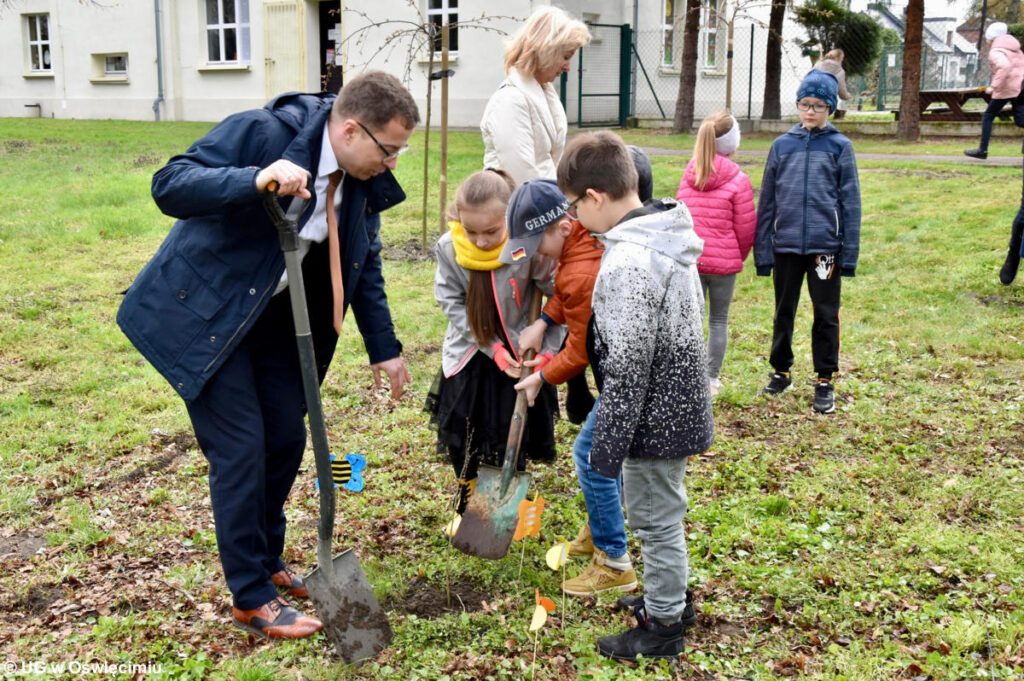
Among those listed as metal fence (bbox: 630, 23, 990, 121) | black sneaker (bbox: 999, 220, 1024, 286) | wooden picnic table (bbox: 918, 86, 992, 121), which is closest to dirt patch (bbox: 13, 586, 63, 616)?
black sneaker (bbox: 999, 220, 1024, 286)

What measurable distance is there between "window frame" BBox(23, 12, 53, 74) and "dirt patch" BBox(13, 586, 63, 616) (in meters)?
25.9

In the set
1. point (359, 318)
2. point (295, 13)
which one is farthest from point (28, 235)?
point (295, 13)

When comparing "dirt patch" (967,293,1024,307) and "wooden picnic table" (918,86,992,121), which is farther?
"wooden picnic table" (918,86,992,121)

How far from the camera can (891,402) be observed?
→ 542 cm

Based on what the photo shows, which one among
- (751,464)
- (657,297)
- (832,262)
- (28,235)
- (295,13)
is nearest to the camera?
(657,297)

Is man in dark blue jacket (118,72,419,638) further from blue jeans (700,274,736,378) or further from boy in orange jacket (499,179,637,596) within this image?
blue jeans (700,274,736,378)

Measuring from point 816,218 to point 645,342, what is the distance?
2.84m

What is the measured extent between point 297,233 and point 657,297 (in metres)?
1.07

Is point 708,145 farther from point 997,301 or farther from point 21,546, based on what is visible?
point 21,546

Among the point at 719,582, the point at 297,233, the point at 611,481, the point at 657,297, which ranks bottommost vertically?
the point at 719,582

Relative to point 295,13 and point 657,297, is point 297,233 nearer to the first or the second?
point 657,297

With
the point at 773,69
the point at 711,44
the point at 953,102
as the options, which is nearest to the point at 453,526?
the point at 953,102

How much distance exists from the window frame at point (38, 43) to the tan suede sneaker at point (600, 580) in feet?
88.0

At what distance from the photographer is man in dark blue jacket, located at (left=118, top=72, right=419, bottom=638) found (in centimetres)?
283
